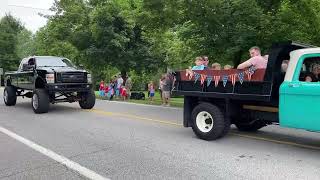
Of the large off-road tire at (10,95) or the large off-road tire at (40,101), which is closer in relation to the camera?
the large off-road tire at (40,101)

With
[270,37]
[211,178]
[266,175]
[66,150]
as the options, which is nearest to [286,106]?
[266,175]

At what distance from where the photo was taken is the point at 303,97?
7547 mm

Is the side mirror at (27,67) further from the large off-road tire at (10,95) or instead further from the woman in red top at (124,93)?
the woman in red top at (124,93)

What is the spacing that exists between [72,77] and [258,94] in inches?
354

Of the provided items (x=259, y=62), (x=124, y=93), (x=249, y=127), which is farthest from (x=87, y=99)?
(x=259, y=62)

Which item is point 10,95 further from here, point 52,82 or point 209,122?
point 209,122

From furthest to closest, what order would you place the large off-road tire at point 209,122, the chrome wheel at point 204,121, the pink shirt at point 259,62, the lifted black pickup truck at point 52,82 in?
the lifted black pickup truck at point 52,82 < the chrome wheel at point 204,121 < the large off-road tire at point 209,122 < the pink shirt at point 259,62

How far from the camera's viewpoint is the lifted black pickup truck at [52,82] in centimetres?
1516

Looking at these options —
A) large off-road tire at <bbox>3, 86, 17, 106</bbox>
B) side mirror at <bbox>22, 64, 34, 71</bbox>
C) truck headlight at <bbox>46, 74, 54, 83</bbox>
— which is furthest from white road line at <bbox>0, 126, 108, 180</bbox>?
large off-road tire at <bbox>3, 86, 17, 106</bbox>

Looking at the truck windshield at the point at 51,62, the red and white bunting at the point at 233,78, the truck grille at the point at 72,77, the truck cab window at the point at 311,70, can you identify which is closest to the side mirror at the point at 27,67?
the truck windshield at the point at 51,62

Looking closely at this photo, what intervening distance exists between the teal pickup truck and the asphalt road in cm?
50

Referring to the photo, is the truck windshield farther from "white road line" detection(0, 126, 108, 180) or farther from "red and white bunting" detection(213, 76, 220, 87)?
"red and white bunting" detection(213, 76, 220, 87)

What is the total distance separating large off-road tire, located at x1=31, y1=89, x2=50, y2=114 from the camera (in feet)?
48.8

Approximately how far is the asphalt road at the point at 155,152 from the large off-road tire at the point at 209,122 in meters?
0.20
